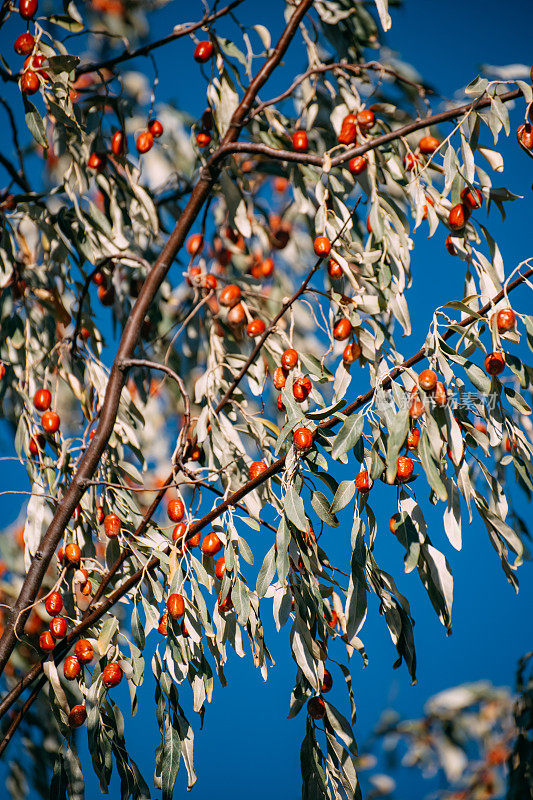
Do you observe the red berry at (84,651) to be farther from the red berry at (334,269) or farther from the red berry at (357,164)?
the red berry at (357,164)

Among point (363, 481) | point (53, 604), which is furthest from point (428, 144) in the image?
point (53, 604)

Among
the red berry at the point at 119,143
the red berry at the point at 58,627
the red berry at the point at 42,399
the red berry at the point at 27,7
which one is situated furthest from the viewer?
the red berry at the point at 119,143

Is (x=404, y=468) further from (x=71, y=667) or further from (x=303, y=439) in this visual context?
(x=71, y=667)

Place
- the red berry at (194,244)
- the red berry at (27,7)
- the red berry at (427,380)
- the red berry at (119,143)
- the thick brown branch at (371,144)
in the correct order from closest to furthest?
the red berry at (427,380) → the thick brown branch at (371,144) → the red berry at (27,7) → the red berry at (119,143) → the red berry at (194,244)

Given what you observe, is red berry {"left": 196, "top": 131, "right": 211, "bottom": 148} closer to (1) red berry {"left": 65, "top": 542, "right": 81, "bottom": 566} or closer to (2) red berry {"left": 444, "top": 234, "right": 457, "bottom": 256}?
(2) red berry {"left": 444, "top": 234, "right": 457, "bottom": 256}

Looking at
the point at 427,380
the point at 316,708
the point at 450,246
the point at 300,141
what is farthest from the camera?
the point at 300,141

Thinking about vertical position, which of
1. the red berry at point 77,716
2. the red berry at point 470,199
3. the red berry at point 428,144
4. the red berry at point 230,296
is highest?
the red berry at point 230,296

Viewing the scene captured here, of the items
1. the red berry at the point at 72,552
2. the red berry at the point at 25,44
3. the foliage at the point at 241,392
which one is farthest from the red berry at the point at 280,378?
the red berry at the point at 25,44

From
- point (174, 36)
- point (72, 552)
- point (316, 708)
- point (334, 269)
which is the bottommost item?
point (316, 708)

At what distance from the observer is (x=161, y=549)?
1.10 m

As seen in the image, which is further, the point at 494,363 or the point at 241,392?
the point at 241,392

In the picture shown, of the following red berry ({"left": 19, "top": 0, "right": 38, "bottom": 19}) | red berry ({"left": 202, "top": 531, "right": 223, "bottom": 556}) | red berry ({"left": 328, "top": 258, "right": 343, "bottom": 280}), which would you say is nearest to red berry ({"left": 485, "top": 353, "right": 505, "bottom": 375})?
red berry ({"left": 328, "top": 258, "right": 343, "bottom": 280})

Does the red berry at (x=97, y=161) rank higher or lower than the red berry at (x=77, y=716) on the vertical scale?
higher

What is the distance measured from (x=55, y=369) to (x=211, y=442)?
0.36 m
